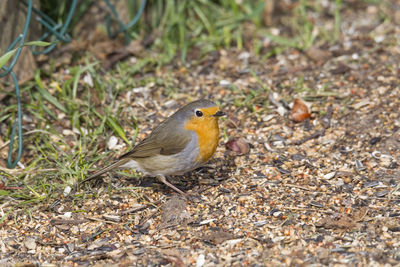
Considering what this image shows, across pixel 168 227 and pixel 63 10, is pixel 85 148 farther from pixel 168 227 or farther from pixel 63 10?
pixel 63 10

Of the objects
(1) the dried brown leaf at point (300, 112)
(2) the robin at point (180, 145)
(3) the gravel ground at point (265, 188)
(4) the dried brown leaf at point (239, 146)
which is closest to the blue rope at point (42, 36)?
(3) the gravel ground at point (265, 188)

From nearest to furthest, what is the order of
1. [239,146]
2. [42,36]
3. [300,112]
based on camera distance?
[239,146] → [300,112] → [42,36]

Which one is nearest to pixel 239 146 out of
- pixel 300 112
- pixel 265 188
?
pixel 265 188

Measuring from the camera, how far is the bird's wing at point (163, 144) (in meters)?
4.09

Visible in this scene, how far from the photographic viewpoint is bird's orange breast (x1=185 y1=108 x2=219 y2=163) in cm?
404

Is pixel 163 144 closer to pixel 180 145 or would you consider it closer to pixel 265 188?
pixel 180 145

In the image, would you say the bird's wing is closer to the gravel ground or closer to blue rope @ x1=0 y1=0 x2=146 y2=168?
the gravel ground

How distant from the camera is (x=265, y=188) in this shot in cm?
421

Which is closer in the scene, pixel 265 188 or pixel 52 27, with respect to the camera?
pixel 265 188

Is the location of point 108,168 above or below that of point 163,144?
below

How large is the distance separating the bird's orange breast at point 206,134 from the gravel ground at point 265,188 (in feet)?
1.19

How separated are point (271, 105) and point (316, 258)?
6.97 ft

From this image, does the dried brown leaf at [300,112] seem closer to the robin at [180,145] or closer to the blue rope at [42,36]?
the robin at [180,145]

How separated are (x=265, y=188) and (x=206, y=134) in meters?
0.63
